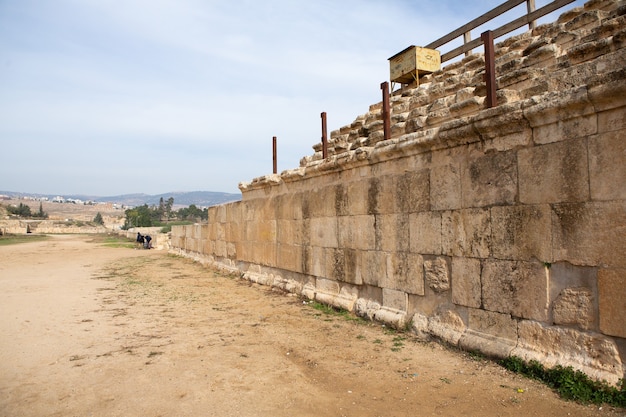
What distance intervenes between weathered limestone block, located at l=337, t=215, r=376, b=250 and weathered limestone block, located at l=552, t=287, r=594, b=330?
279 cm

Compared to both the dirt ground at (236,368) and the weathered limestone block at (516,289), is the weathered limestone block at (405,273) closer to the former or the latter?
the dirt ground at (236,368)

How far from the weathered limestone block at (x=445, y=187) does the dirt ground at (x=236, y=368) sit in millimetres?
1712

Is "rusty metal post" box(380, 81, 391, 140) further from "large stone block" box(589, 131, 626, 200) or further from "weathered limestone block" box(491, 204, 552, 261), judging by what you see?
"large stone block" box(589, 131, 626, 200)

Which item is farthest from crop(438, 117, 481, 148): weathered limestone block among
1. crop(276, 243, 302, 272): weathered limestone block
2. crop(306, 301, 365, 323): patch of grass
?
crop(276, 243, 302, 272): weathered limestone block

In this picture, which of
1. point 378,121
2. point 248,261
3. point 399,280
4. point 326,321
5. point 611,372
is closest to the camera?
point 611,372

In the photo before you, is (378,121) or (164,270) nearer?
(378,121)

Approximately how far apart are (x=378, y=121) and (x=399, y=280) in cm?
375

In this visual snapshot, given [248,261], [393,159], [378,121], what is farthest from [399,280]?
[248,261]

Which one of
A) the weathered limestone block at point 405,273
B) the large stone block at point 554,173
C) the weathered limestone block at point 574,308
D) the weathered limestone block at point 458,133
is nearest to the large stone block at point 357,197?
the weathered limestone block at point 405,273

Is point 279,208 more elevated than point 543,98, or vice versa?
point 543,98

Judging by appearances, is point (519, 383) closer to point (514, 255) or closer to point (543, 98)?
point (514, 255)

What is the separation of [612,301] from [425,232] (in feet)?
7.26

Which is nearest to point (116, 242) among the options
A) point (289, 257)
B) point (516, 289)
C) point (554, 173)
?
point (289, 257)

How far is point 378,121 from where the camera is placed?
27.2 ft
